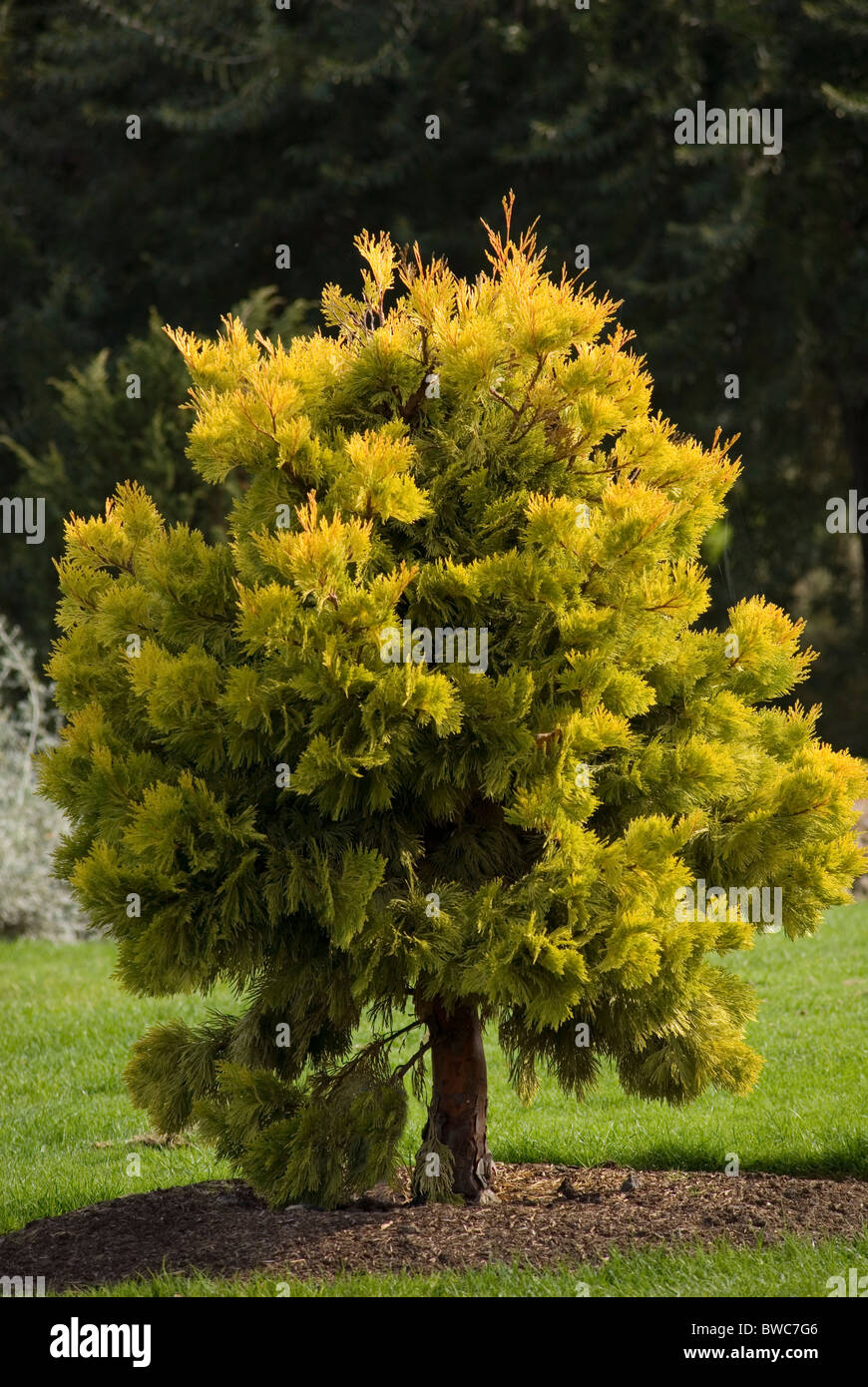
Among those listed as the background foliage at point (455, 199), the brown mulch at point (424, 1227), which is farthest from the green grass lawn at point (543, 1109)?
the background foliage at point (455, 199)

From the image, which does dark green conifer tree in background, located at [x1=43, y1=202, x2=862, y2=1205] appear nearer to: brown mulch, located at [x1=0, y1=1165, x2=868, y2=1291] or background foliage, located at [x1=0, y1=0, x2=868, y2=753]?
brown mulch, located at [x1=0, y1=1165, x2=868, y2=1291]

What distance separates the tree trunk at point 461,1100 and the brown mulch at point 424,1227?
119 millimetres

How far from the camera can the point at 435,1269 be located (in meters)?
3.63

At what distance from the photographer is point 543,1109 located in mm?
5648

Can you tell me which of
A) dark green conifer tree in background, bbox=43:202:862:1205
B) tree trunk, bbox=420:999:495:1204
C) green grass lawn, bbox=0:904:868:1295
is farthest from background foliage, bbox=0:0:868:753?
tree trunk, bbox=420:999:495:1204

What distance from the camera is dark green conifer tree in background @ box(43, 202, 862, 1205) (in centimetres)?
360

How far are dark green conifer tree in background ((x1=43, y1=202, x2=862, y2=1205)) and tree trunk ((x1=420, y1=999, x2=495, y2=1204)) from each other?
0.03 ft

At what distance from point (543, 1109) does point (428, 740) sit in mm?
2452
